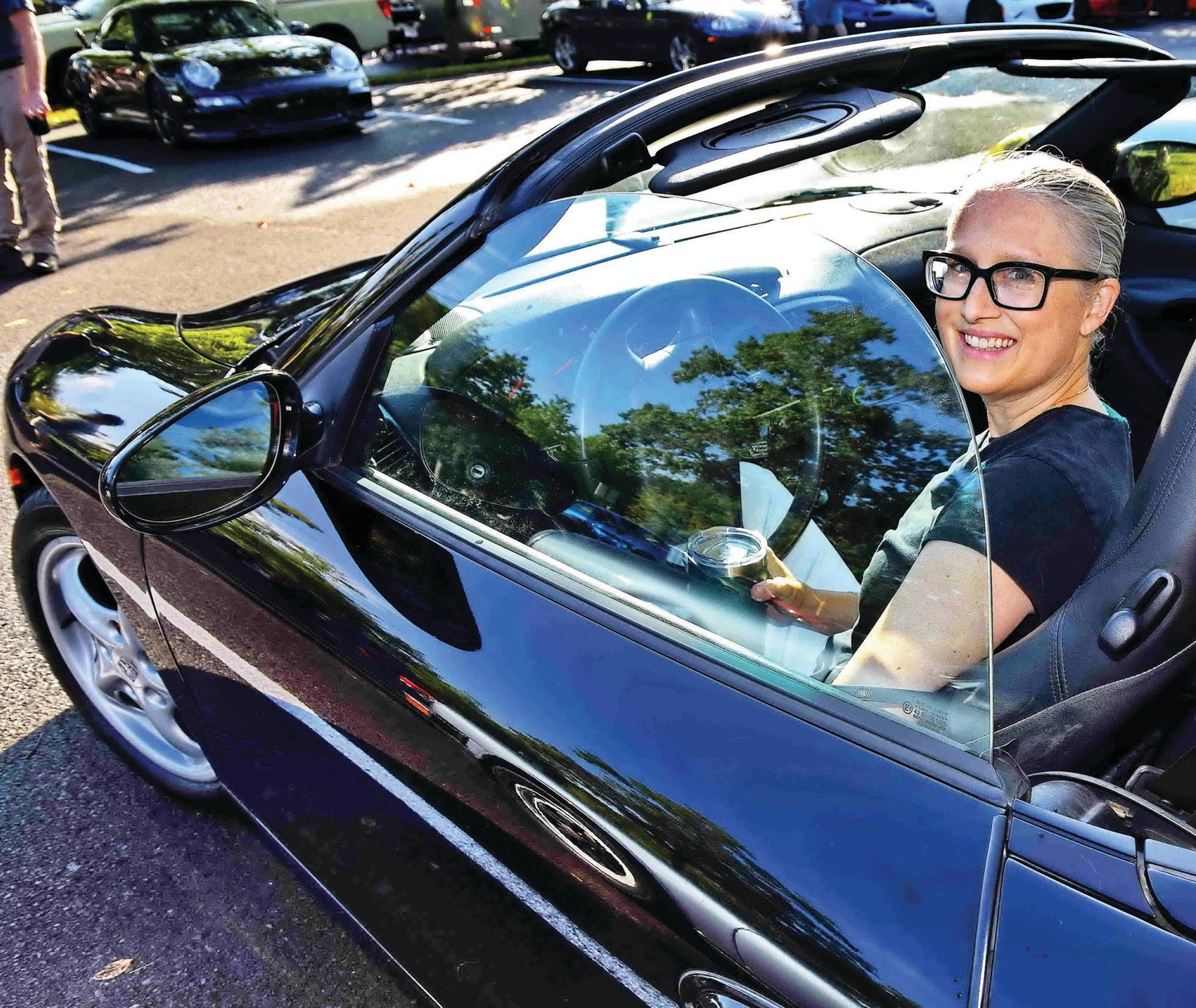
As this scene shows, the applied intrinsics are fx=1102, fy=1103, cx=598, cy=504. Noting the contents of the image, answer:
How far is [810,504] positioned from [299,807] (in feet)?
3.41

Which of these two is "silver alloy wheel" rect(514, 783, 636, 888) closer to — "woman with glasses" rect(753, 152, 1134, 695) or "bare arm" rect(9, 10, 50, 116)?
"woman with glasses" rect(753, 152, 1134, 695)

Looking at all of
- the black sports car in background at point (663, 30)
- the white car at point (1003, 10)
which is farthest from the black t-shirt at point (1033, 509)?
the white car at point (1003, 10)

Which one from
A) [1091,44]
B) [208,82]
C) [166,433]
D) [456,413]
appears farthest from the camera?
[208,82]

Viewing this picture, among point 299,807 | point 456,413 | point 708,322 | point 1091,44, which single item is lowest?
point 299,807

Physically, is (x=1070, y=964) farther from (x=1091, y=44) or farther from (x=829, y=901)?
(x=1091, y=44)

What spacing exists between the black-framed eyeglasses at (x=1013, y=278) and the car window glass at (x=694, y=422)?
0.86 ft

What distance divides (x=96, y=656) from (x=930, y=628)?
2.17 meters

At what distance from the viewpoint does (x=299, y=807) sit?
1.89 m

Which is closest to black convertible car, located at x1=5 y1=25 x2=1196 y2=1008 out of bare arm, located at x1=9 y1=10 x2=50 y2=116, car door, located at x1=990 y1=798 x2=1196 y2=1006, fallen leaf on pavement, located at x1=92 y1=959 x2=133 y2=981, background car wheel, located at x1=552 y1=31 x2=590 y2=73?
car door, located at x1=990 y1=798 x2=1196 y2=1006

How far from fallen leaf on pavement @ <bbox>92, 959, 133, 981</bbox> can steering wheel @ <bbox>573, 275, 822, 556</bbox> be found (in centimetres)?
150

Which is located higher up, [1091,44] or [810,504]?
[1091,44]

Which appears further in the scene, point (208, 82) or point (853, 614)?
point (208, 82)

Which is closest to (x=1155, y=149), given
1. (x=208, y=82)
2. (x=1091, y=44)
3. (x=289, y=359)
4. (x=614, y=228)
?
(x=1091, y=44)

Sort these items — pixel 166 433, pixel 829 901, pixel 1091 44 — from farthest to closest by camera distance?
pixel 1091 44 → pixel 166 433 → pixel 829 901
